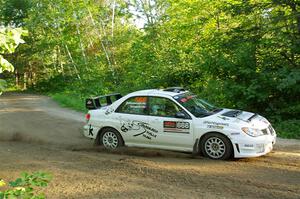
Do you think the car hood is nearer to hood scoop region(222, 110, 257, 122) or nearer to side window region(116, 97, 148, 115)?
hood scoop region(222, 110, 257, 122)

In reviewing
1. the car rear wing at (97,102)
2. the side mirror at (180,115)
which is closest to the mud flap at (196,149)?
the side mirror at (180,115)

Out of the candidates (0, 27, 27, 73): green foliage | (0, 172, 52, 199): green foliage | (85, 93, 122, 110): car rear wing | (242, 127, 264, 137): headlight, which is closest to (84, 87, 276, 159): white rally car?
(242, 127, 264, 137): headlight

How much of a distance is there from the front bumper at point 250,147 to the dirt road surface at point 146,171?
0.57ft

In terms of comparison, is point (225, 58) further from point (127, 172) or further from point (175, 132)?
point (127, 172)

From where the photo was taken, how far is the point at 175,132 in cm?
893

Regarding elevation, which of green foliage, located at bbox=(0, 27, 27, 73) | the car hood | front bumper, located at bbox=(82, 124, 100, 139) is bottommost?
front bumper, located at bbox=(82, 124, 100, 139)

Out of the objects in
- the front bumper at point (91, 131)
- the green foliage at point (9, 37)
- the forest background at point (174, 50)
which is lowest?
the front bumper at point (91, 131)

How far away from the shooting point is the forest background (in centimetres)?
1296

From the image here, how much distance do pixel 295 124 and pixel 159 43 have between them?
435 inches

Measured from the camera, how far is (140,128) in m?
9.38

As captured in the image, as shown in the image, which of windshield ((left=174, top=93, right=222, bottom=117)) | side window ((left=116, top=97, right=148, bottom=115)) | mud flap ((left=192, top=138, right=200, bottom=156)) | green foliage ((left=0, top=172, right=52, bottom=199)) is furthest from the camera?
side window ((left=116, top=97, right=148, bottom=115))

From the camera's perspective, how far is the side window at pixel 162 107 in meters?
9.12

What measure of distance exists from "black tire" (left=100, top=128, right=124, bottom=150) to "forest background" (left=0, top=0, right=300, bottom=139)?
3.34 m

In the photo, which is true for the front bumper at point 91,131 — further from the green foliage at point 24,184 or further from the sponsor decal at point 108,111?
the green foliage at point 24,184
